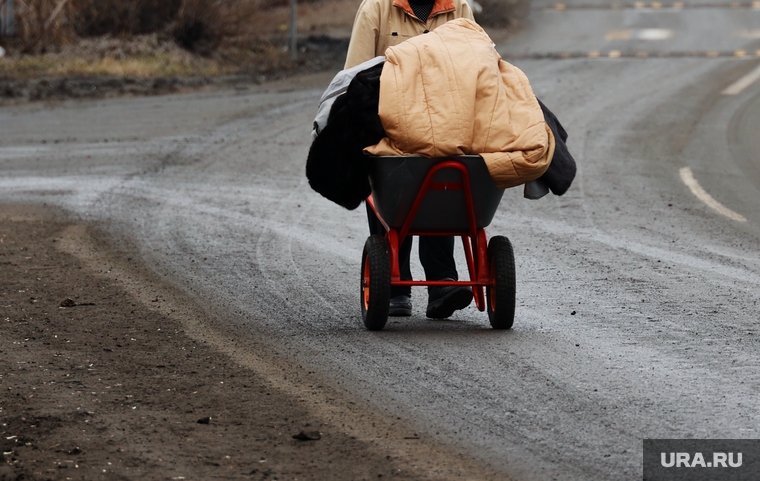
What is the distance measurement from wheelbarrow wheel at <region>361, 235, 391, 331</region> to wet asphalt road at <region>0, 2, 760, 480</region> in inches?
4.2

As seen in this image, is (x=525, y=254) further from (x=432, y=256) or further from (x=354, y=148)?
(x=354, y=148)

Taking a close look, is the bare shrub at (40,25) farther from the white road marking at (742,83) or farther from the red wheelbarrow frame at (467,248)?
the red wheelbarrow frame at (467,248)

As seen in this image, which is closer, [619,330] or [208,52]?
[619,330]

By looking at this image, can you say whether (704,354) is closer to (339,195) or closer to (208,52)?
(339,195)

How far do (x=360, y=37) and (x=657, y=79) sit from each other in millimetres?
15948

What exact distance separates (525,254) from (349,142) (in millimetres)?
3398

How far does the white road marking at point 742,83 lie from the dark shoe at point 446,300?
47.6ft

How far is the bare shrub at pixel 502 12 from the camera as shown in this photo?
31.3m

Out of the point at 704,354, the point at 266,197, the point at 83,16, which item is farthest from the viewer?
the point at 83,16

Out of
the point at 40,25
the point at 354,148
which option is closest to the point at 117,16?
the point at 40,25

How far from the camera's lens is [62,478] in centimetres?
404

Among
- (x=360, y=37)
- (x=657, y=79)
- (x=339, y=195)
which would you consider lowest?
(x=657, y=79)

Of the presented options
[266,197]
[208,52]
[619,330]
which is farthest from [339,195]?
[208,52]

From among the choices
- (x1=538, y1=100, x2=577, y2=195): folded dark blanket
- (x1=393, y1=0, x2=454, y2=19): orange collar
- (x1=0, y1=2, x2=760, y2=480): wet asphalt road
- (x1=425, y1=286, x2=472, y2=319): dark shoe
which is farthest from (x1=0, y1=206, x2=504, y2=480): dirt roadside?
(x1=393, y1=0, x2=454, y2=19): orange collar
